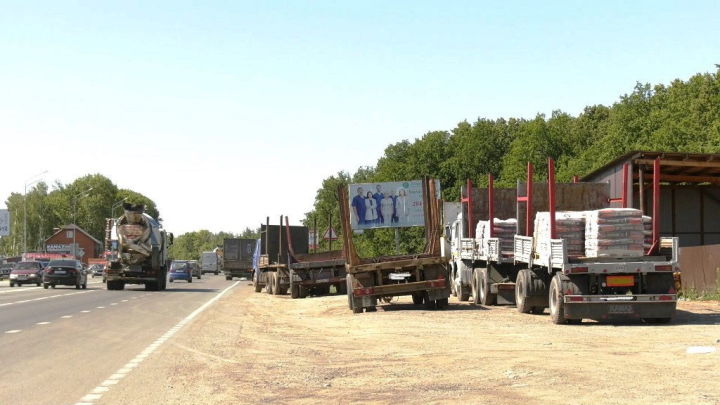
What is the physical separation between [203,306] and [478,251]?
9679 millimetres

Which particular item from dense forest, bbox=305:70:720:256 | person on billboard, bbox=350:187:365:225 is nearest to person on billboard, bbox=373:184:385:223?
person on billboard, bbox=350:187:365:225

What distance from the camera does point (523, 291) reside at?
2317 centimetres

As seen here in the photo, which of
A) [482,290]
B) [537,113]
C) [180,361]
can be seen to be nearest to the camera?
[180,361]

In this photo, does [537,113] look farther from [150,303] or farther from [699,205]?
[150,303]

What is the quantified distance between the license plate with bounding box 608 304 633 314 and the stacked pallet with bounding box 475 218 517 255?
646 centimetres

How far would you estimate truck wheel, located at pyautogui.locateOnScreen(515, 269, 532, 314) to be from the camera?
22911 mm

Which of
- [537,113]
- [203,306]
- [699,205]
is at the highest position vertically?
[537,113]

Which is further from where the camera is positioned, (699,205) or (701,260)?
(699,205)

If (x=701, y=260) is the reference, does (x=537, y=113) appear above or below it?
above

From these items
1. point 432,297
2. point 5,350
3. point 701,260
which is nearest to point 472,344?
point 5,350

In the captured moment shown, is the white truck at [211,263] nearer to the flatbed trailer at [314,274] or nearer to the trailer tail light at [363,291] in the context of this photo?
the flatbed trailer at [314,274]

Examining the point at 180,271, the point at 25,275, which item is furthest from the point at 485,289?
the point at 180,271

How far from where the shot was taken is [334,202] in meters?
151

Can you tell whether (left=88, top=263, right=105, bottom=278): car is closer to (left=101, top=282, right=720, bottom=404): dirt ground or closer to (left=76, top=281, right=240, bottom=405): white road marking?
(left=76, top=281, right=240, bottom=405): white road marking
